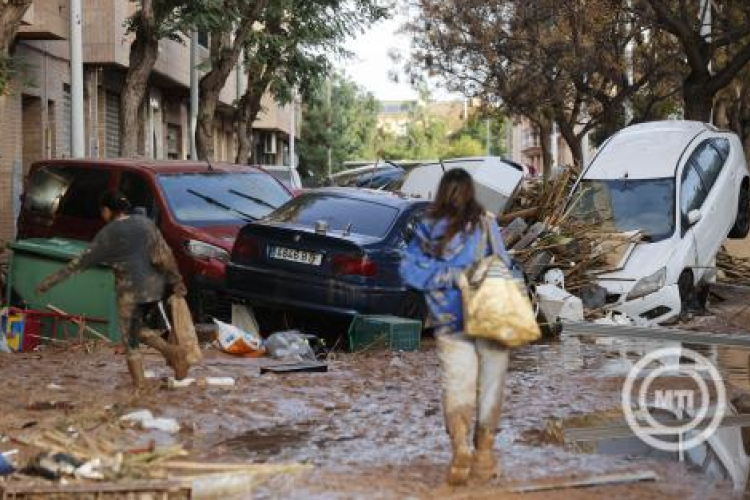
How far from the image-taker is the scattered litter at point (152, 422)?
7.65 meters

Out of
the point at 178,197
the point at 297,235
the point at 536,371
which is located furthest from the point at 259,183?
the point at 536,371

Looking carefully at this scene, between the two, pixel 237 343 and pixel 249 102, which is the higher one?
pixel 249 102

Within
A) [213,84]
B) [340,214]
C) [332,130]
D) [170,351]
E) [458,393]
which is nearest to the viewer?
[458,393]

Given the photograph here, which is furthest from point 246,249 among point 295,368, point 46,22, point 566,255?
point 46,22

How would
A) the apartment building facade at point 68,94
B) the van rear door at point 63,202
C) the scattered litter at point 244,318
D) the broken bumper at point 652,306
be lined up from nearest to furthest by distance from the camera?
the scattered litter at point 244,318
the van rear door at point 63,202
the broken bumper at point 652,306
the apartment building facade at point 68,94

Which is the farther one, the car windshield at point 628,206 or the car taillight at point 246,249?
the car windshield at point 628,206

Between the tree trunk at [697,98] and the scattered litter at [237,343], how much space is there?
13.7 meters

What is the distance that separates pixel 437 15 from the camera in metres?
34.4

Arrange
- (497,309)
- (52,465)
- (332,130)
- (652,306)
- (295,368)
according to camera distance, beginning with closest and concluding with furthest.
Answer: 1. (52,465)
2. (497,309)
3. (295,368)
4. (652,306)
5. (332,130)

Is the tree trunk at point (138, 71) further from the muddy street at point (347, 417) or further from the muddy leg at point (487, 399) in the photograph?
the muddy leg at point (487, 399)

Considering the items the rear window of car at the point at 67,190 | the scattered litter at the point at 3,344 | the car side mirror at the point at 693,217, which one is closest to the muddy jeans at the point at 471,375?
the scattered litter at the point at 3,344

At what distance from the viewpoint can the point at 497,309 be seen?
20.4 feet

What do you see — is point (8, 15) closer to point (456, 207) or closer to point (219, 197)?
point (219, 197)

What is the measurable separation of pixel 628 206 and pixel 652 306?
2183 mm
